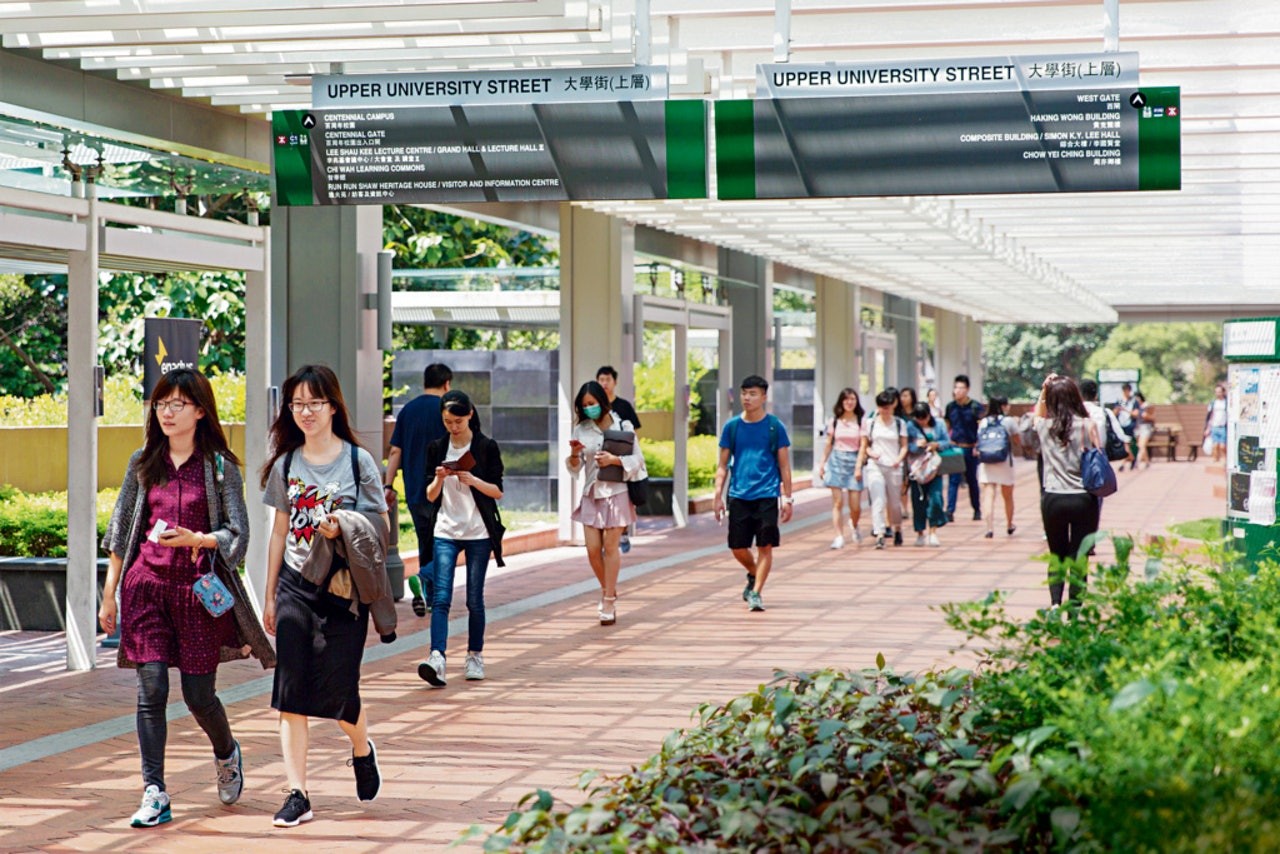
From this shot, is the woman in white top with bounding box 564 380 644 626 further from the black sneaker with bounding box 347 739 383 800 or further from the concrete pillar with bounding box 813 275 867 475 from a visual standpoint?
the concrete pillar with bounding box 813 275 867 475

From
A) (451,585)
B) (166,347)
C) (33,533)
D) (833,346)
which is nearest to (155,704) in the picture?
(451,585)

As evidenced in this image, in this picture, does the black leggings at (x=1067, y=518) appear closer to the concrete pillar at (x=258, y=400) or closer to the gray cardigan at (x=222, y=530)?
the concrete pillar at (x=258, y=400)

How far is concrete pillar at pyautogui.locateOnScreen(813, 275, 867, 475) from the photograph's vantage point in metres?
27.5

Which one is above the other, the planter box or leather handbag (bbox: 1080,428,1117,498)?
leather handbag (bbox: 1080,428,1117,498)

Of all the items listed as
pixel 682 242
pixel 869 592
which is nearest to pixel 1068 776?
pixel 869 592

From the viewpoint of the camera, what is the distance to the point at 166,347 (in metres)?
9.53

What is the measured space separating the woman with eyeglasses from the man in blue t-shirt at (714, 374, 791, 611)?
577 centimetres

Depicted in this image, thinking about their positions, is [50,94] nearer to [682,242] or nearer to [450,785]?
[450,785]

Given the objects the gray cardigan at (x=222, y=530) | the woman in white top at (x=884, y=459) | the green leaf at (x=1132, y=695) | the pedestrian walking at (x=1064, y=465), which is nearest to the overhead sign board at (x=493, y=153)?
the gray cardigan at (x=222, y=530)

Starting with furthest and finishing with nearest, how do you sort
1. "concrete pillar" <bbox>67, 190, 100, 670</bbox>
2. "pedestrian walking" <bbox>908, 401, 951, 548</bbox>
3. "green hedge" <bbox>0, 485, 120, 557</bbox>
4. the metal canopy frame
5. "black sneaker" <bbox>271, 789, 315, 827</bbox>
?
"pedestrian walking" <bbox>908, 401, 951, 548</bbox> → "green hedge" <bbox>0, 485, 120, 557</bbox> → "concrete pillar" <bbox>67, 190, 100, 670</bbox> → the metal canopy frame → "black sneaker" <bbox>271, 789, 315, 827</bbox>

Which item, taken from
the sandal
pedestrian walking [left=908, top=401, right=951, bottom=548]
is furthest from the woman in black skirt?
pedestrian walking [left=908, top=401, right=951, bottom=548]

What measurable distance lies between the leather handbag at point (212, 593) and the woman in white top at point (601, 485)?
472 centimetres

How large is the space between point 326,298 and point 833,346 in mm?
16926

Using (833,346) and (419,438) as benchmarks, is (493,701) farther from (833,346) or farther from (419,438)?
(833,346)
